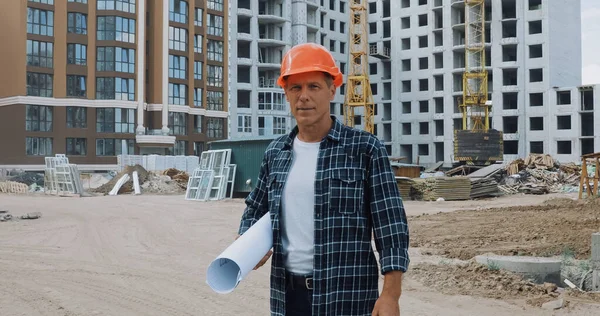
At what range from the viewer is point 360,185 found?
2445mm

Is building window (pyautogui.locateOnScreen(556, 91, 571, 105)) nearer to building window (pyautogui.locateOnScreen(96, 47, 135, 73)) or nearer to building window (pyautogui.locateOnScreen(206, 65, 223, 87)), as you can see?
building window (pyautogui.locateOnScreen(206, 65, 223, 87))

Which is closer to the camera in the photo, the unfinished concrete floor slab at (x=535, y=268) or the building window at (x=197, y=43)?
the unfinished concrete floor slab at (x=535, y=268)

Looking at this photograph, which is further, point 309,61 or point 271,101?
point 271,101

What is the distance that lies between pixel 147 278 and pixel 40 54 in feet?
160

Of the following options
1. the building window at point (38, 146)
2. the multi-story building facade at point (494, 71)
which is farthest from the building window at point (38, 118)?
the multi-story building facade at point (494, 71)

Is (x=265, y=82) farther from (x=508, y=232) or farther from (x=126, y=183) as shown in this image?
(x=508, y=232)

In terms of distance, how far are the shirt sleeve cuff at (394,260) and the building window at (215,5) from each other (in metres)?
63.4

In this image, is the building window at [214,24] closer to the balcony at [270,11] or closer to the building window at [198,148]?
the balcony at [270,11]

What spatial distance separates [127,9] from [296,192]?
185 ft

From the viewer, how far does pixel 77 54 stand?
5300 cm

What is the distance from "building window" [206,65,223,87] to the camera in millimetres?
62875

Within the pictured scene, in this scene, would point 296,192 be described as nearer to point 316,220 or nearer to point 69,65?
point 316,220

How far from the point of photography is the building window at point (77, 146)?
172 ft

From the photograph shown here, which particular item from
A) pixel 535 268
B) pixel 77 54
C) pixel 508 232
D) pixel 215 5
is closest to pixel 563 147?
pixel 215 5
